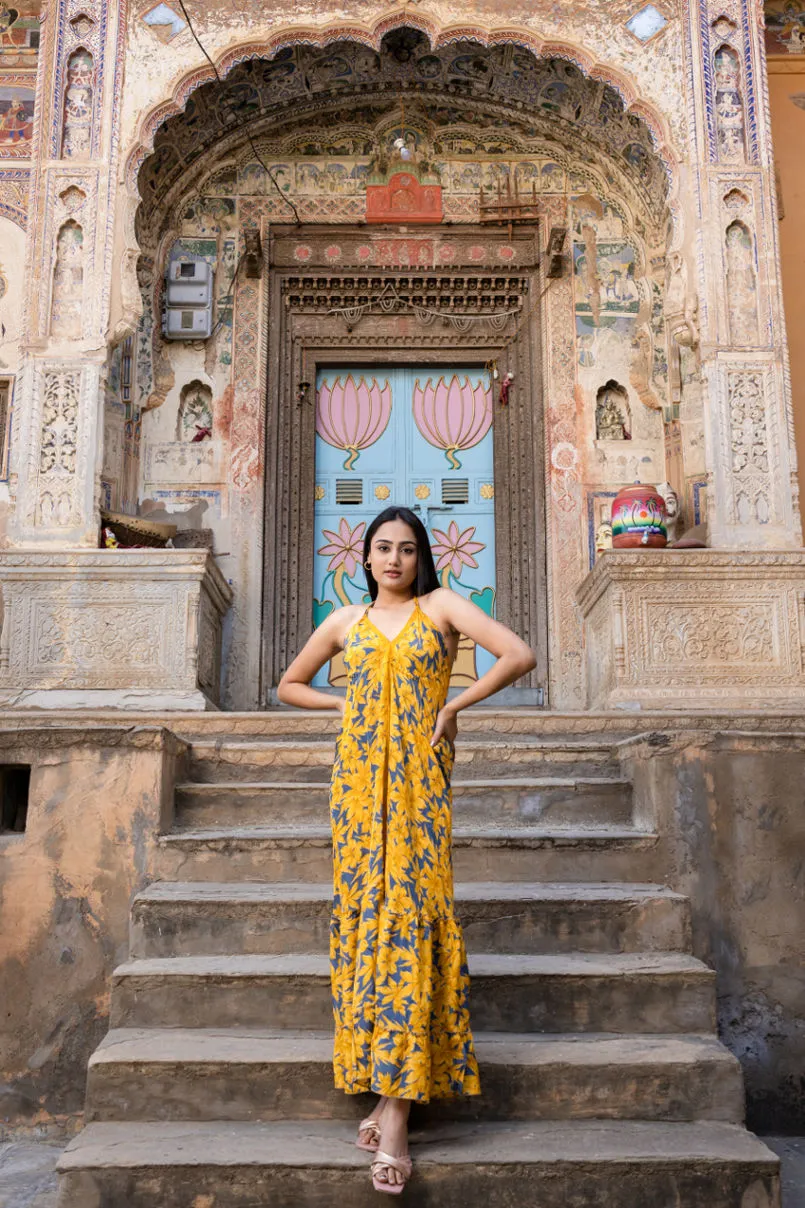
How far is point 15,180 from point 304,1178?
7735mm

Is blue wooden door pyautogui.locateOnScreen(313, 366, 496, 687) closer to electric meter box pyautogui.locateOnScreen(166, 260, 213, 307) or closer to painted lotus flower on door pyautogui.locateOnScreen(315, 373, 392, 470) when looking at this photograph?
painted lotus flower on door pyautogui.locateOnScreen(315, 373, 392, 470)

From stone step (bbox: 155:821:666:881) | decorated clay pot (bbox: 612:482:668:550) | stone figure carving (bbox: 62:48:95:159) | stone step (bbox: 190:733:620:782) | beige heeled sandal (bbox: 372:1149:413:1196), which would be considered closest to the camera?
beige heeled sandal (bbox: 372:1149:413:1196)

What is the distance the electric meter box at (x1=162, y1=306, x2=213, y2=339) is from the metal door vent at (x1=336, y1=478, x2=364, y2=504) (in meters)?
1.53

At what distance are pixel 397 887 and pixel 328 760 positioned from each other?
209 centimetres

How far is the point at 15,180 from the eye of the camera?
8562 millimetres

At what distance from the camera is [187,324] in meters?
8.66

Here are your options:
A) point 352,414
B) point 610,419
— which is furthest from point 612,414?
point 352,414

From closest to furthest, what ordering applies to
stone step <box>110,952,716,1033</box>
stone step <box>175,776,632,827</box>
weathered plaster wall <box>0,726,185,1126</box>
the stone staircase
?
the stone staircase
stone step <box>110,952,716,1033</box>
weathered plaster wall <box>0,726,185,1126</box>
stone step <box>175,776,632,827</box>

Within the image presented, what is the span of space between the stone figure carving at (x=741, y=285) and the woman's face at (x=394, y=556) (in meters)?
4.94

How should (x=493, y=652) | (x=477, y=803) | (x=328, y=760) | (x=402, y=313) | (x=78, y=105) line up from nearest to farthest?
(x=493, y=652)
(x=477, y=803)
(x=328, y=760)
(x=78, y=105)
(x=402, y=313)

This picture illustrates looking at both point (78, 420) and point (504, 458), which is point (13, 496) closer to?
point (78, 420)

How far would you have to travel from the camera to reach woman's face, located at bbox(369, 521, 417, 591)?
3.30m

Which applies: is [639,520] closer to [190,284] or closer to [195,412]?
[195,412]

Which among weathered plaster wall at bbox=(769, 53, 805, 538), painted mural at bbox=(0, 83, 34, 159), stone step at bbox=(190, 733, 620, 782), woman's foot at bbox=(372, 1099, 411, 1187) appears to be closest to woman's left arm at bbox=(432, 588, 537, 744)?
woman's foot at bbox=(372, 1099, 411, 1187)
